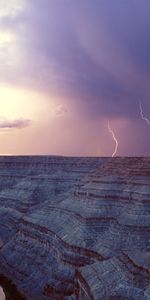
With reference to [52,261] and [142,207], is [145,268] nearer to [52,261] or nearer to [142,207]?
[142,207]

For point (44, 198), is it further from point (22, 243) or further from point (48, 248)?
point (48, 248)

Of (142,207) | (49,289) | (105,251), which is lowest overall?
(49,289)

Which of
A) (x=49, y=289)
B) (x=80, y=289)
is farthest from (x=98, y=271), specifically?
(x=49, y=289)

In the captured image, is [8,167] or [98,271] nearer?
[98,271]

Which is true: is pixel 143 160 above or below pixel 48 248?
above

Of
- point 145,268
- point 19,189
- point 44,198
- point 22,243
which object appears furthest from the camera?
point 19,189

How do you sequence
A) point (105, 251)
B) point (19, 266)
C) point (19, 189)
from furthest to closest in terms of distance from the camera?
point (19, 189), point (19, 266), point (105, 251)
